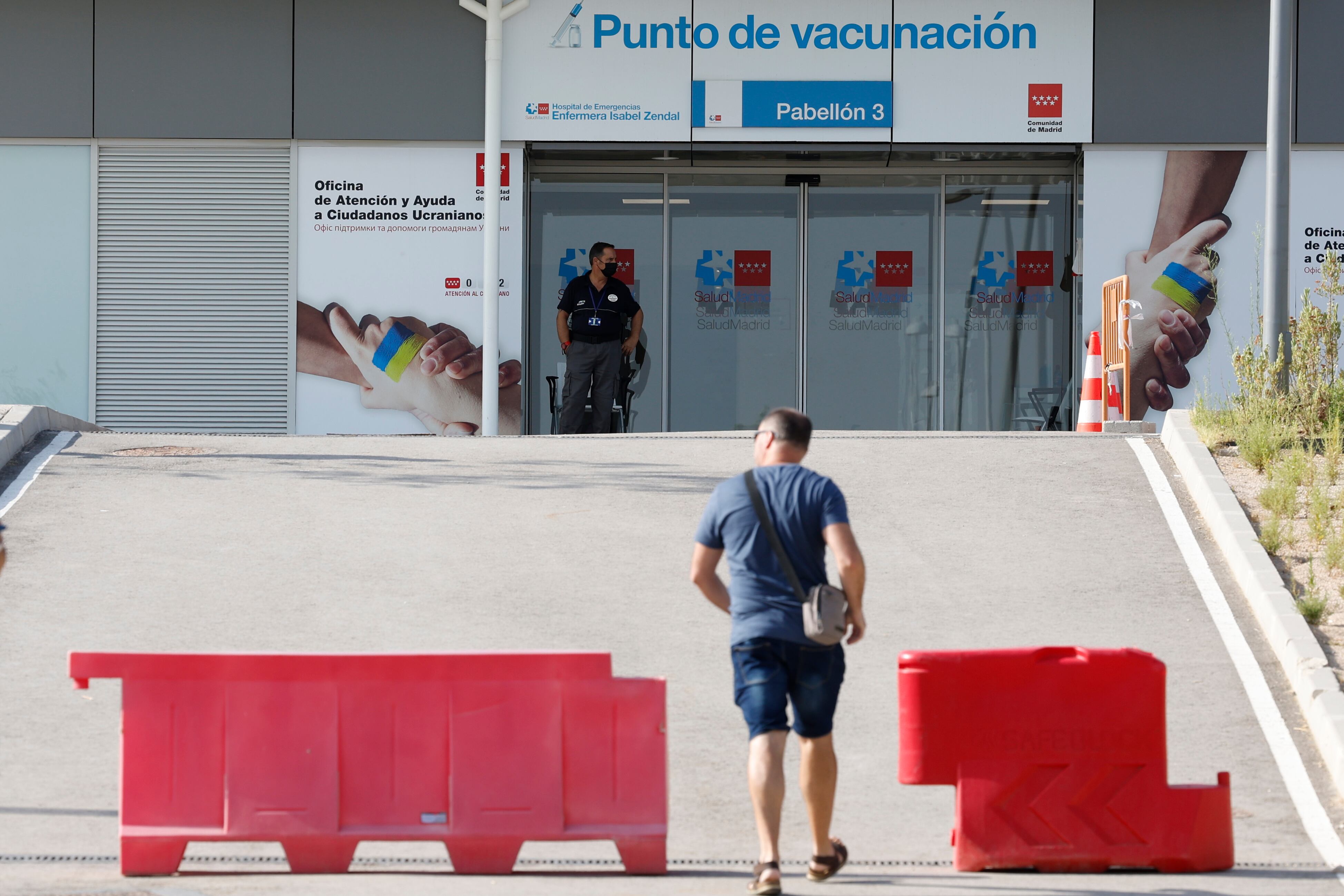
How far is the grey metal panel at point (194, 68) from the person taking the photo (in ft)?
59.2

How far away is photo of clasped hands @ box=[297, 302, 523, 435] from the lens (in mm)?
17984

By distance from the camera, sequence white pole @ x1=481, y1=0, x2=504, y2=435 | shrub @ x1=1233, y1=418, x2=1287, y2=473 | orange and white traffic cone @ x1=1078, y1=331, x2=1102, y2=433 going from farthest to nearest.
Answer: white pole @ x1=481, y1=0, x2=504, y2=435 → orange and white traffic cone @ x1=1078, y1=331, x2=1102, y2=433 → shrub @ x1=1233, y1=418, x2=1287, y2=473

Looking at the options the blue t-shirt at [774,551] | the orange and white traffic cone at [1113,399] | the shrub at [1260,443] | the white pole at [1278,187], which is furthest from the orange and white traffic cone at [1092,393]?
the blue t-shirt at [774,551]

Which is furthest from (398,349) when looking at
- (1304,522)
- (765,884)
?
(765,884)

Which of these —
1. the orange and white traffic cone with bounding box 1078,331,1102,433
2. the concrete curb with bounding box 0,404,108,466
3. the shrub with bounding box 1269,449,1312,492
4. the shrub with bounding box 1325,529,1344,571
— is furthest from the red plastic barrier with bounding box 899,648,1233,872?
the orange and white traffic cone with bounding box 1078,331,1102,433

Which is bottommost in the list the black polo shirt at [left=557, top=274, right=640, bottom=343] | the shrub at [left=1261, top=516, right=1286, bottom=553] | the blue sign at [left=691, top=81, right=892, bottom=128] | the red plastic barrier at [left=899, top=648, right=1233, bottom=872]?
the red plastic barrier at [left=899, top=648, right=1233, bottom=872]

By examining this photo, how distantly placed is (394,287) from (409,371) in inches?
39.1

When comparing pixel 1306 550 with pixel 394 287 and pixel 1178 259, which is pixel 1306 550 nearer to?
pixel 1178 259

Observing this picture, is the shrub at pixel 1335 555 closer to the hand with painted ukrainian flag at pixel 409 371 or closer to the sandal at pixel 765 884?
the sandal at pixel 765 884

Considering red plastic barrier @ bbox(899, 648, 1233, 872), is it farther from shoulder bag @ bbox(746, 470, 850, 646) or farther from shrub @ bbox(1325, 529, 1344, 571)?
shrub @ bbox(1325, 529, 1344, 571)

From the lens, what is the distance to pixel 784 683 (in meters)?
5.31

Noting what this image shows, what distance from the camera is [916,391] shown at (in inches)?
741

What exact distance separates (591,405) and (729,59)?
15.5 feet

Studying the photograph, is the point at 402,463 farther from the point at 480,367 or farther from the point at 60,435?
the point at 480,367
